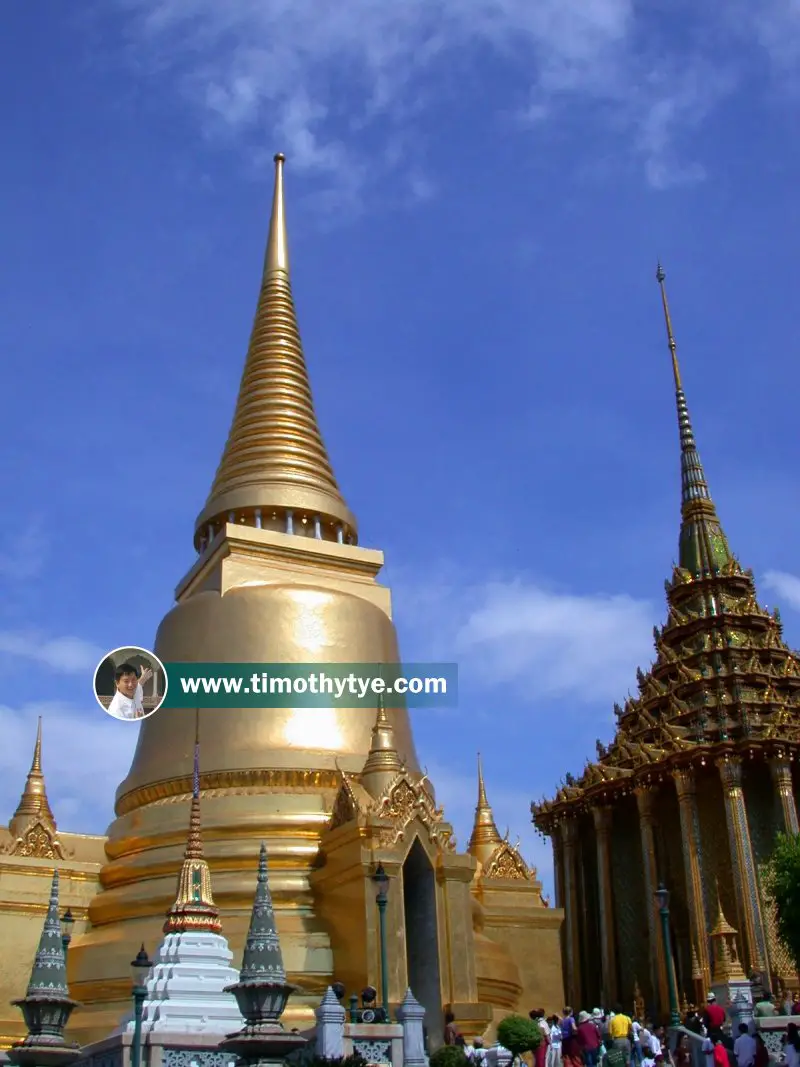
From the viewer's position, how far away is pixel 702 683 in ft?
112

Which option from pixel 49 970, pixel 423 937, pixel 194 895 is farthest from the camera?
pixel 423 937

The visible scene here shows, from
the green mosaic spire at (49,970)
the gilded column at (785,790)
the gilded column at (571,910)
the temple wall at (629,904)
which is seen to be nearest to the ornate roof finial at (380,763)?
the green mosaic spire at (49,970)

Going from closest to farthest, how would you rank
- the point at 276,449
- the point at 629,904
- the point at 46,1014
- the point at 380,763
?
the point at 46,1014
the point at 380,763
the point at 276,449
the point at 629,904

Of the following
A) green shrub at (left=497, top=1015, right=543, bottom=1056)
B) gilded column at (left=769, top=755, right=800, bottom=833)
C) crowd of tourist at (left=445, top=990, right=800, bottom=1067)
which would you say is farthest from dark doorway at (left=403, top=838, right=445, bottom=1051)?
gilded column at (left=769, top=755, right=800, bottom=833)

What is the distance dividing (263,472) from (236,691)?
6.12m

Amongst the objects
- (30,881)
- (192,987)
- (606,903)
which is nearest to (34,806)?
(30,881)

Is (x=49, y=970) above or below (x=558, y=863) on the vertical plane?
below

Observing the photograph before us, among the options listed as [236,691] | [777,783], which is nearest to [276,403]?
[236,691]

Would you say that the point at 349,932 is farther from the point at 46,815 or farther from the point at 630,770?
the point at 630,770

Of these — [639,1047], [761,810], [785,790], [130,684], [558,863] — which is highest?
[130,684]

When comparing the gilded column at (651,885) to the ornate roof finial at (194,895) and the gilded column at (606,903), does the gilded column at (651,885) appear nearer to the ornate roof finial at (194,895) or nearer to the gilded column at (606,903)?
the gilded column at (606,903)

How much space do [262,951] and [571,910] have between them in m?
26.4

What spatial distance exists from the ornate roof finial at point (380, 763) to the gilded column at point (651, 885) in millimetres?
11234

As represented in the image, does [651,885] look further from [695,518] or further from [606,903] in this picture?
[695,518]
